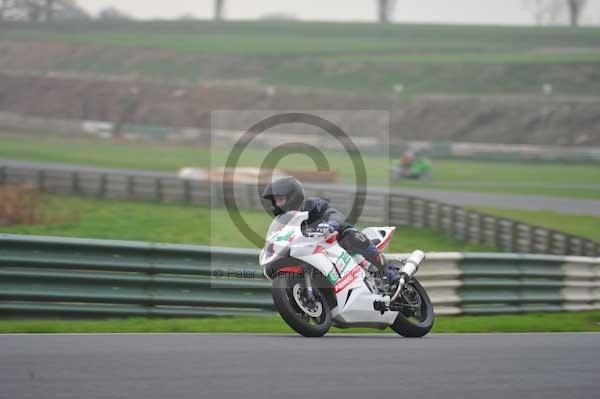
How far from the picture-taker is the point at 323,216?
9438 millimetres

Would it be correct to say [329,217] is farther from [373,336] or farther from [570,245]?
[570,245]

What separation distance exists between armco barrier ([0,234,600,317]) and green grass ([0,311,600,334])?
6.1 inches

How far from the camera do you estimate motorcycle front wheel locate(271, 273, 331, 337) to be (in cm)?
873

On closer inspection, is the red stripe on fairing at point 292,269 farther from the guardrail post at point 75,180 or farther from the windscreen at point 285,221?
the guardrail post at point 75,180

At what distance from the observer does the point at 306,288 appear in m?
9.00

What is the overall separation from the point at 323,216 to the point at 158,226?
12689 mm

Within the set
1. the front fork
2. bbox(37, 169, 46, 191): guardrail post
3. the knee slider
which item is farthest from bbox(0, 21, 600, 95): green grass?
the front fork

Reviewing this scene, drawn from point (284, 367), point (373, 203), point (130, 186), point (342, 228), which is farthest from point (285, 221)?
point (130, 186)

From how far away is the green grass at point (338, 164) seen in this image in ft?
127

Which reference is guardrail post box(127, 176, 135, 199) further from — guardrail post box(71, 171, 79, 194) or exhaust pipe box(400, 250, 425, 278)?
exhaust pipe box(400, 250, 425, 278)

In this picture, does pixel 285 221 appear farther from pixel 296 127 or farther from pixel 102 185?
pixel 296 127

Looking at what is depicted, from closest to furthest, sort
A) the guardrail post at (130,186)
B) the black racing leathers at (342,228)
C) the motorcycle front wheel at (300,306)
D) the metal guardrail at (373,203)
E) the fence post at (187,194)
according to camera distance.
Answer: the motorcycle front wheel at (300,306) → the black racing leathers at (342,228) → the metal guardrail at (373,203) → the fence post at (187,194) → the guardrail post at (130,186)

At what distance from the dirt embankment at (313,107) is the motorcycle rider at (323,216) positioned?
162ft

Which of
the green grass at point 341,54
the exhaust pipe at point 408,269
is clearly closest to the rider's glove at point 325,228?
the exhaust pipe at point 408,269
